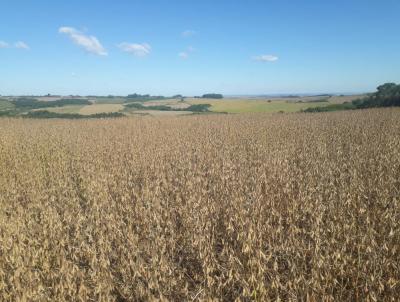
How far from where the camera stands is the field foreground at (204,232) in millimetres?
2514

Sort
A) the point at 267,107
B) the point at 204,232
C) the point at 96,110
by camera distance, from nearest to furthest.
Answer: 1. the point at 204,232
2. the point at 96,110
3. the point at 267,107

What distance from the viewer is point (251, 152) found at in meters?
8.02

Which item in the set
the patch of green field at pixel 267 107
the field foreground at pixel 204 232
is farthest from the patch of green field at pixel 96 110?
the field foreground at pixel 204 232

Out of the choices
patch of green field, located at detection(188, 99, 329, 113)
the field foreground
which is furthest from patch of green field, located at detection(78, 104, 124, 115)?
the field foreground

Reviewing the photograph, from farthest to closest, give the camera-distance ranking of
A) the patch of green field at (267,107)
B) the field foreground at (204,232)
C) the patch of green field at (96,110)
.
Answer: the patch of green field at (96,110)
the patch of green field at (267,107)
the field foreground at (204,232)

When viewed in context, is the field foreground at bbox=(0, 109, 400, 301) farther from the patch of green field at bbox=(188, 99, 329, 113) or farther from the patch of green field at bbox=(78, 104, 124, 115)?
the patch of green field at bbox=(78, 104, 124, 115)

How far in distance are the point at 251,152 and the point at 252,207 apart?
4267 millimetres

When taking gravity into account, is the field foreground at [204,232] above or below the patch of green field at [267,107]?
below

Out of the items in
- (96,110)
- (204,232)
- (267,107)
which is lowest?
(204,232)

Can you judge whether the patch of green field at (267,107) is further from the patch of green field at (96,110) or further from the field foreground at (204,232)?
the field foreground at (204,232)

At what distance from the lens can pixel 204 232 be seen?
3320 mm

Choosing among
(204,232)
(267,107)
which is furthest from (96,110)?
(204,232)

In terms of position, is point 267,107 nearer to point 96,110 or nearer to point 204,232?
point 96,110

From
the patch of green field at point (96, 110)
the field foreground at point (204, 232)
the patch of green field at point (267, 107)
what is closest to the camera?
the field foreground at point (204, 232)
